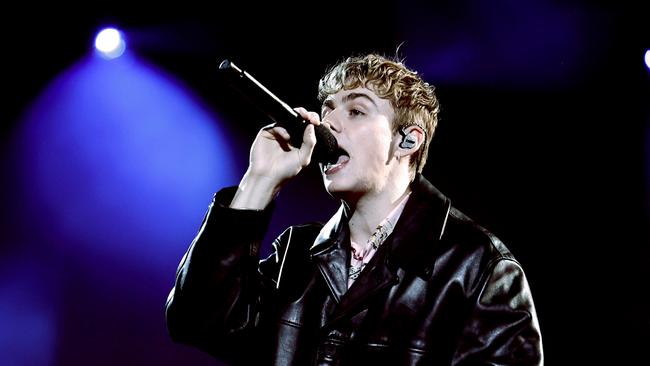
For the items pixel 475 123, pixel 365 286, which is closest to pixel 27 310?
pixel 365 286

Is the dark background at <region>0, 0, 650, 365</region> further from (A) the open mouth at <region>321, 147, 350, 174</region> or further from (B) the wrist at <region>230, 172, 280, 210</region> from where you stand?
(B) the wrist at <region>230, 172, 280, 210</region>

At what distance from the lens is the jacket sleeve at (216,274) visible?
5.25ft

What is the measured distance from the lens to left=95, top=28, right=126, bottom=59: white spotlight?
3932 millimetres

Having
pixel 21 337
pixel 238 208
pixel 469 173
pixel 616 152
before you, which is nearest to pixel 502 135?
pixel 469 173

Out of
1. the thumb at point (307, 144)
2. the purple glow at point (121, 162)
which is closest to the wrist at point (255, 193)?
the thumb at point (307, 144)

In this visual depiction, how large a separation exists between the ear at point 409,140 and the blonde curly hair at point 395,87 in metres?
0.02

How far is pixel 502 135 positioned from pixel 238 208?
2218mm

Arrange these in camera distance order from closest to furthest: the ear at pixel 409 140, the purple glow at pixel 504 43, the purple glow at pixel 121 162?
the ear at pixel 409 140
the purple glow at pixel 504 43
the purple glow at pixel 121 162

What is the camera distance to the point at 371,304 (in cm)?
167

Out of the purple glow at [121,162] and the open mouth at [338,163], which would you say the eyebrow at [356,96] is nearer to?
the open mouth at [338,163]

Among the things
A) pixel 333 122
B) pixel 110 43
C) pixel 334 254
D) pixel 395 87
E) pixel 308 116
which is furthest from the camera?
pixel 110 43

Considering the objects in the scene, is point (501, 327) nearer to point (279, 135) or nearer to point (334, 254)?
point (334, 254)

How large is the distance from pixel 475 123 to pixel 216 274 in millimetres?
2349

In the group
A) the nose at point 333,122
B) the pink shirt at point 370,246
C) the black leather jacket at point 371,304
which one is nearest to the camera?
the black leather jacket at point 371,304
